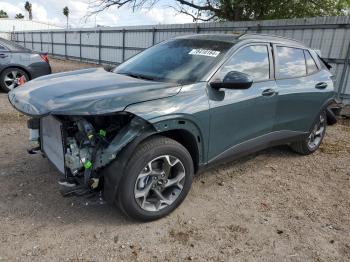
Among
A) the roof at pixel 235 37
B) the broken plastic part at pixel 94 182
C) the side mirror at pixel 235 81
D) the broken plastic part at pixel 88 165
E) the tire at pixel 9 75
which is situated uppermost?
the roof at pixel 235 37

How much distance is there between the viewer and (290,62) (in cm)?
447

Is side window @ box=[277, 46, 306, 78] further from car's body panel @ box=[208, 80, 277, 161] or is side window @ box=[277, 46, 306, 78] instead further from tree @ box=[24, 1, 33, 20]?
tree @ box=[24, 1, 33, 20]

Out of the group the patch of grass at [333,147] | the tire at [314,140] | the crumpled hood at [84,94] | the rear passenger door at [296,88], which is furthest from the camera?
the patch of grass at [333,147]

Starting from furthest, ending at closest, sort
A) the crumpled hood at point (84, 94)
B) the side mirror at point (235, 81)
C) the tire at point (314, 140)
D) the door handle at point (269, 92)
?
the tire at point (314, 140) < the door handle at point (269, 92) < the side mirror at point (235, 81) < the crumpled hood at point (84, 94)

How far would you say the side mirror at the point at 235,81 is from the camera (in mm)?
3270

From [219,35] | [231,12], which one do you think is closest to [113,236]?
[219,35]

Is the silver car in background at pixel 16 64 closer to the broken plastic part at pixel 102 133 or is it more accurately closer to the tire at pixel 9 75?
the tire at pixel 9 75

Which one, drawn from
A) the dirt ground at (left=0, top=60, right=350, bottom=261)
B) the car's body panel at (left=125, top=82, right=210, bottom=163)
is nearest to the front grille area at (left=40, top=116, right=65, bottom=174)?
the dirt ground at (left=0, top=60, right=350, bottom=261)

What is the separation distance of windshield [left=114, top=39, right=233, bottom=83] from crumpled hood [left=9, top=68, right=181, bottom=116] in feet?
0.86

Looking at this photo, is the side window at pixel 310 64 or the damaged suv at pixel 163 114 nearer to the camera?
the damaged suv at pixel 163 114

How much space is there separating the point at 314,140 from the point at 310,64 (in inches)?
51.3

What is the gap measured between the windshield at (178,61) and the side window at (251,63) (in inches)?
5.4

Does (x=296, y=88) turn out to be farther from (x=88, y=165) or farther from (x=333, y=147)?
(x=88, y=165)

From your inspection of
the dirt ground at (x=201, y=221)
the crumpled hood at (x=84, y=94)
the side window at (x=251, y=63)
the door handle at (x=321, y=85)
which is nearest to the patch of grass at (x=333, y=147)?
the dirt ground at (x=201, y=221)
